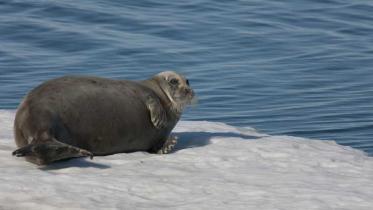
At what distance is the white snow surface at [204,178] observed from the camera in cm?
685

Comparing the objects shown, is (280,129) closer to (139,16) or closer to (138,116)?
(138,116)

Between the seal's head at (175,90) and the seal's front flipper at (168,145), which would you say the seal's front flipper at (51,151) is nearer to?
the seal's front flipper at (168,145)

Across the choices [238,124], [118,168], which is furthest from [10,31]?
[118,168]

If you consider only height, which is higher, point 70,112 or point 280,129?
point 70,112

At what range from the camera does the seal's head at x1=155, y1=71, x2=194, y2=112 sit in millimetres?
9719

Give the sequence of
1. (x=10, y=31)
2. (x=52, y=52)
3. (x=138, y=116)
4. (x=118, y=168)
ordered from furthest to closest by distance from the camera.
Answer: (x=10, y=31)
(x=52, y=52)
(x=138, y=116)
(x=118, y=168)

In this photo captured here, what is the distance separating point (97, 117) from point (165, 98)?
126cm

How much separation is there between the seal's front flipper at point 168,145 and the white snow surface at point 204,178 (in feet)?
0.26

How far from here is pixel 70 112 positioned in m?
8.31

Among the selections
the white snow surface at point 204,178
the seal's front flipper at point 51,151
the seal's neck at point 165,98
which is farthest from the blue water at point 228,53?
the seal's front flipper at point 51,151

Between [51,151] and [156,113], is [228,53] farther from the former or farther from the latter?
[51,151]

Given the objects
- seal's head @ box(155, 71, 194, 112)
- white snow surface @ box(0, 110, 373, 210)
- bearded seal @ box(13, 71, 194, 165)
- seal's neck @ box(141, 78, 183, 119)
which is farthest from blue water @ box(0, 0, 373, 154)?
white snow surface @ box(0, 110, 373, 210)

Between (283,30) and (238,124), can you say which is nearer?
(238,124)

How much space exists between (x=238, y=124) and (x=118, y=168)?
567cm
